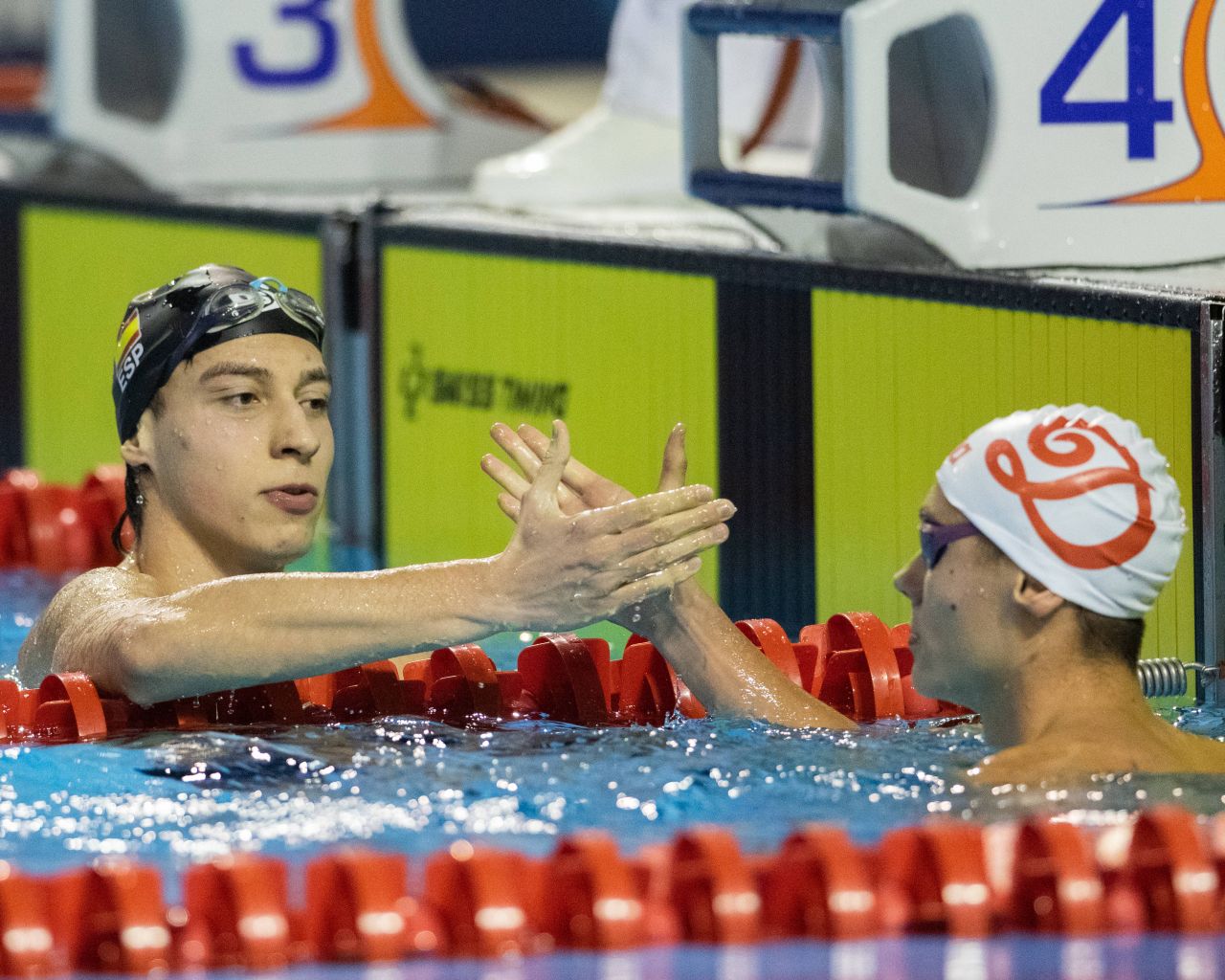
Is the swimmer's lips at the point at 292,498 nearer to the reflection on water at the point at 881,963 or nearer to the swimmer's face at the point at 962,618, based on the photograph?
the swimmer's face at the point at 962,618

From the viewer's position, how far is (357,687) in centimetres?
386

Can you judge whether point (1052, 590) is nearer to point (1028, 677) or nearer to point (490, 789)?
point (1028, 677)

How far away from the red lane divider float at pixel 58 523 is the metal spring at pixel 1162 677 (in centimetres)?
309

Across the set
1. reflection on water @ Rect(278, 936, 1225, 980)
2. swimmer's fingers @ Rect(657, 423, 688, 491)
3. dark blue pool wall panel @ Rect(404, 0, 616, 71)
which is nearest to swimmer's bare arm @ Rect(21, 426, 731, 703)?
swimmer's fingers @ Rect(657, 423, 688, 491)

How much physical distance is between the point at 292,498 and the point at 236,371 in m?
0.22

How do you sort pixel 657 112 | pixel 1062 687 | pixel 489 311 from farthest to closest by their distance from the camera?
pixel 657 112 → pixel 489 311 → pixel 1062 687

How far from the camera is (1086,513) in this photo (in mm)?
2990

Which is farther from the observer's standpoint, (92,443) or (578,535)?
(92,443)

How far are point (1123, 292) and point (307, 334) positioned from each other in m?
1.38

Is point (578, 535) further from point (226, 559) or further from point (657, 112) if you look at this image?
point (657, 112)

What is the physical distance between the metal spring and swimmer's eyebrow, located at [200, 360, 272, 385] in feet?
4.76

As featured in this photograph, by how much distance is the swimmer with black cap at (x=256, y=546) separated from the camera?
10.4 ft

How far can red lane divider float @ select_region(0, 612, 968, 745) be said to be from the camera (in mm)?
3756

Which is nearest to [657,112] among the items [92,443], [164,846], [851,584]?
[92,443]
